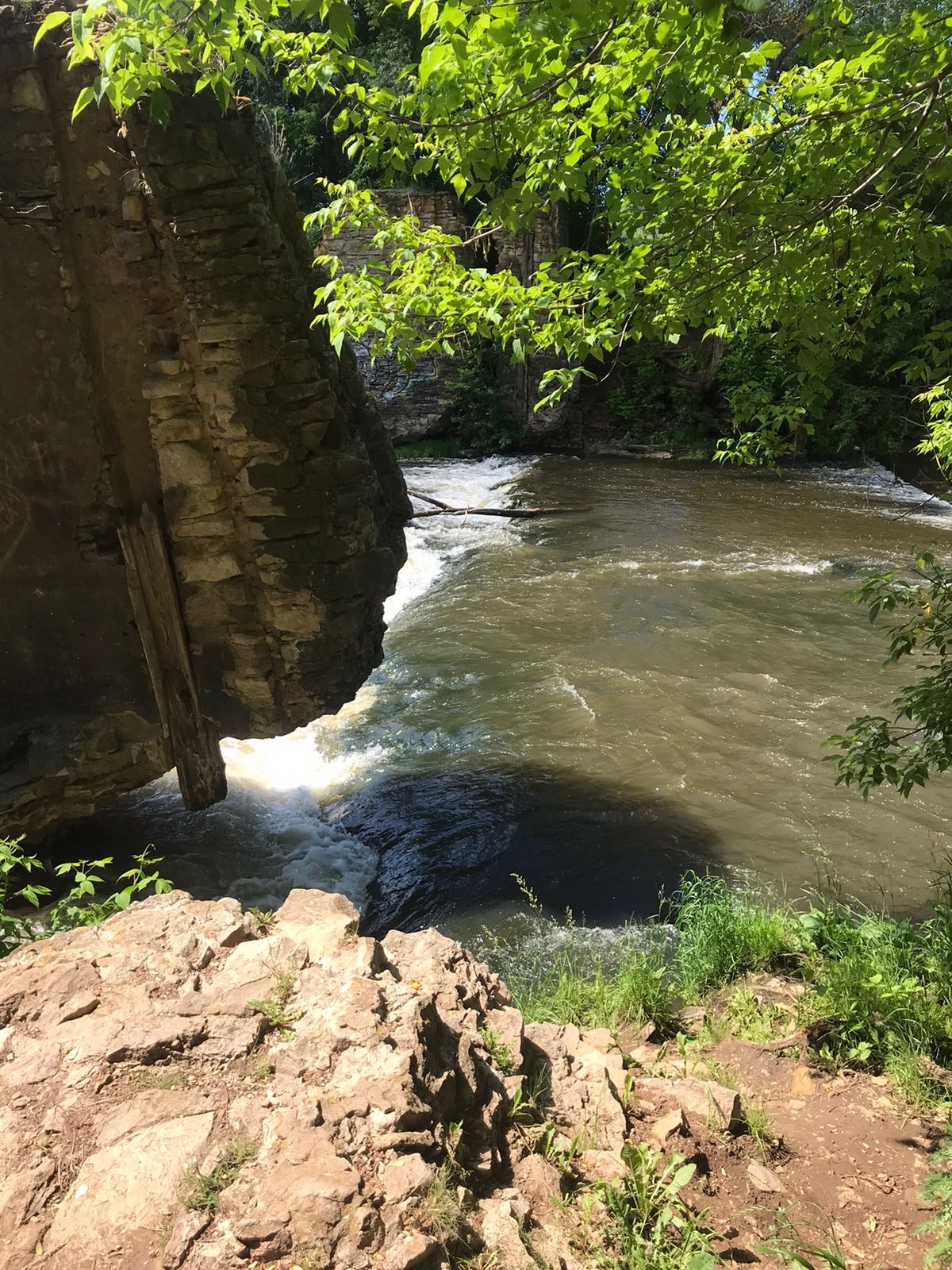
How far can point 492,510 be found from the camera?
1647 centimetres

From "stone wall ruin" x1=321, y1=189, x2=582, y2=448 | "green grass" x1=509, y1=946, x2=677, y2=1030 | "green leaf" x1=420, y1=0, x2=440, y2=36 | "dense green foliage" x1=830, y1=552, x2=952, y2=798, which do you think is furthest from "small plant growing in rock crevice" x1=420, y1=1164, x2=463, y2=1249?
"stone wall ruin" x1=321, y1=189, x2=582, y2=448

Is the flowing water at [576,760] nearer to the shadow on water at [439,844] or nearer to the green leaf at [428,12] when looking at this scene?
the shadow on water at [439,844]

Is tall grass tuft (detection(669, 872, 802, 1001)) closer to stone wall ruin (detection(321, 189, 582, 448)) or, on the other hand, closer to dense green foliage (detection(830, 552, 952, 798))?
dense green foliage (detection(830, 552, 952, 798))

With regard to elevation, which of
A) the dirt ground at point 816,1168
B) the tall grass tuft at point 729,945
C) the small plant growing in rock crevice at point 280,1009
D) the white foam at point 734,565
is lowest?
the tall grass tuft at point 729,945

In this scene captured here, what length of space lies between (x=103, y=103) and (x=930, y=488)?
18549mm

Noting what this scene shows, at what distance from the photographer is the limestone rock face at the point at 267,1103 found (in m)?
1.89

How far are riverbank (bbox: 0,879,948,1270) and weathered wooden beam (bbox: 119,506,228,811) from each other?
10.3ft

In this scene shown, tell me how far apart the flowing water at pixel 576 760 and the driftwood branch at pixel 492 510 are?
272 centimetres

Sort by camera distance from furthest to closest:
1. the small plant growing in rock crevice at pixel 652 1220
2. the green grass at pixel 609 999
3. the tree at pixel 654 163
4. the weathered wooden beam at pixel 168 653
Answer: the weathered wooden beam at pixel 168 653
the green grass at pixel 609 999
the tree at pixel 654 163
the small plant growing in rock crevice at pixel 652 1220

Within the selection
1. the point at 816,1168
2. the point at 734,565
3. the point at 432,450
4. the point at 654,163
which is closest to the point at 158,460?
the point at 654,163

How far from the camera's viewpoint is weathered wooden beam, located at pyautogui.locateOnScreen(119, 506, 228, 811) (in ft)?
18.8

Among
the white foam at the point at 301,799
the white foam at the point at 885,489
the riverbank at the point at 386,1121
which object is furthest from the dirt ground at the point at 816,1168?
the white foam at the point at 885,489

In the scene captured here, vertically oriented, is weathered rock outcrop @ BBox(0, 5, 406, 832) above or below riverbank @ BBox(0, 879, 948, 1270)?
above

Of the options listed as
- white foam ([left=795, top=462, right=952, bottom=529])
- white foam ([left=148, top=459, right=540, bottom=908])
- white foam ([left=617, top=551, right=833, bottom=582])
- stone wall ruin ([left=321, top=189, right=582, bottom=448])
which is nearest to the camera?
white foam ([left=148, top=459, right=540, bottom=908])
